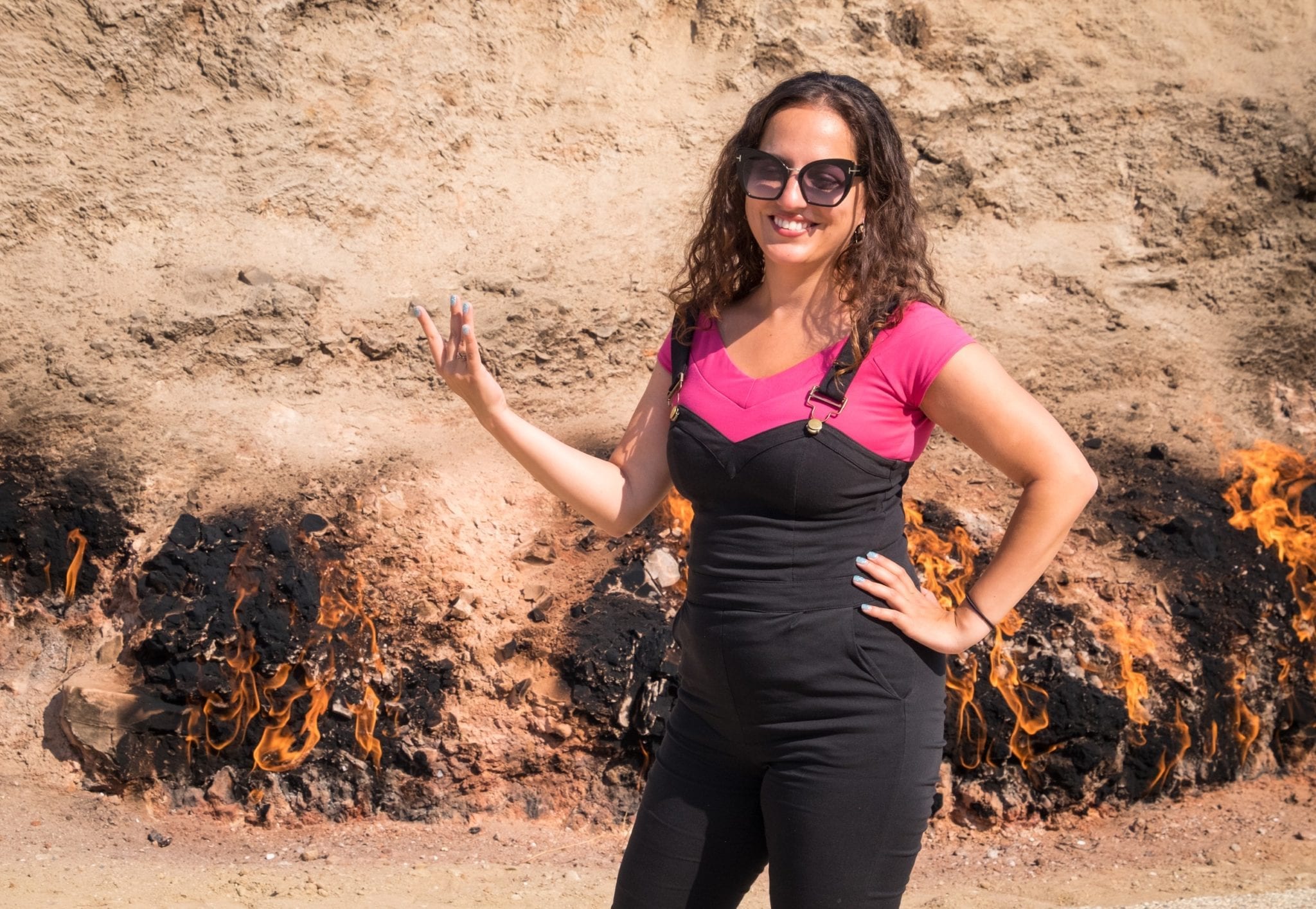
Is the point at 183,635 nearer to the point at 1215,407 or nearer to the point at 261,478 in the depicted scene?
the point at 261,478

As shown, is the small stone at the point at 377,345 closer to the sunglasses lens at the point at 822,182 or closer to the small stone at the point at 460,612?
the small stone at the point at 460,612

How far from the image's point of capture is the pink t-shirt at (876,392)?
84.5 inches

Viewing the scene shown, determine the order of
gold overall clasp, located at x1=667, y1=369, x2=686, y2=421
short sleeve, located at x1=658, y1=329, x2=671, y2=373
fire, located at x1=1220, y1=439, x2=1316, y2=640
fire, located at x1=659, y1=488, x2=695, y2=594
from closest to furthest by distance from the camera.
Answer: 1. gold overall clasp, located at x1=667, y1=369, x2=686, y2=421
2. short sleeve, located at x1=658, y1=329, x2=671, y2=373
3. fire, located at x1=659, y1=488, x2=695, y2=594
4. fire, located at x1=1220, y1=439, x2=1316, y2=640

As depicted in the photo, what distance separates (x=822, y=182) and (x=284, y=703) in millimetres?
3854

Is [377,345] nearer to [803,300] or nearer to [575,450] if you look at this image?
[575,450]

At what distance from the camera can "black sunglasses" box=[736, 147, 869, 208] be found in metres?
2.25

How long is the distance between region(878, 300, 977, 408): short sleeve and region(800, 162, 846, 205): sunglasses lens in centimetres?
26

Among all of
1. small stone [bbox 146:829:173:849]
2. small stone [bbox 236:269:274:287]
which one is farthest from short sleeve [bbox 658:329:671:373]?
small stone [bbox 236:269:274:287]

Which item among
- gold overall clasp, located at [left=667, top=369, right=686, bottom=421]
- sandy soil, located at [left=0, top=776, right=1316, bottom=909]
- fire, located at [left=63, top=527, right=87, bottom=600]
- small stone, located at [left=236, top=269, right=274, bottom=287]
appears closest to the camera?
gold overall clasp, located at [left=667, top=369, right=686, bottom=421]

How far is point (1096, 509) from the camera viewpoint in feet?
20.5

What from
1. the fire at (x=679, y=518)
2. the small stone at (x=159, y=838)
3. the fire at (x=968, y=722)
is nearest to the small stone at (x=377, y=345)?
the fire at (x=679, y=518)

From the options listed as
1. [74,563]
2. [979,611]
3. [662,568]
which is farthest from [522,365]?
[979,611]

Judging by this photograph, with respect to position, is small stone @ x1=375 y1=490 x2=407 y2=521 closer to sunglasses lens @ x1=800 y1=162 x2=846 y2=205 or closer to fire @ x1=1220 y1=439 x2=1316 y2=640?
sunglasses lens @ x1=800 y1=162 x2=846 y2=205

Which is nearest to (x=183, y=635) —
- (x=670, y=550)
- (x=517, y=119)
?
(x=670, y=550)
